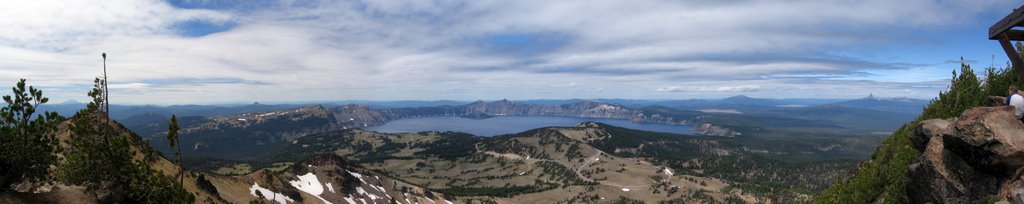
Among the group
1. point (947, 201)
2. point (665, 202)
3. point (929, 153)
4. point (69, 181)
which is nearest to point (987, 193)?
point (947, 201)

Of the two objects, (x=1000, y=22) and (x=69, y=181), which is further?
(x=69, y=181)

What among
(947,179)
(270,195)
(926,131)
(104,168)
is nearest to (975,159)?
(947,179)

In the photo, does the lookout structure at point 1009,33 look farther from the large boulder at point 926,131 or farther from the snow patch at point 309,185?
the snow patch at point 309,185

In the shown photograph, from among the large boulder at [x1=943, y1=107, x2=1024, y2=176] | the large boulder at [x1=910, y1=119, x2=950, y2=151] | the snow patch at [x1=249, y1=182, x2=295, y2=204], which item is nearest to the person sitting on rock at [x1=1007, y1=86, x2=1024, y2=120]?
the large boulder at [x1=943, y1=107, x2=1024, y2=176]

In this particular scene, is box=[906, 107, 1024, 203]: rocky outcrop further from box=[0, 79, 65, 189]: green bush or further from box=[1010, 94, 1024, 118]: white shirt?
box=[0, 79, 65, 189]: green bush

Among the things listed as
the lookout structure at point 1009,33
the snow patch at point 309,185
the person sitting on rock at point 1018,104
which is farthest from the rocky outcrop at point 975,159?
the snow patch at point 309,185

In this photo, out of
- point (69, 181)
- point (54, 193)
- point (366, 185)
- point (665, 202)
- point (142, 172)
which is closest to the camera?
point (54, 193)

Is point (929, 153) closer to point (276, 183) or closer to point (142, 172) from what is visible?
point (142, 172)
